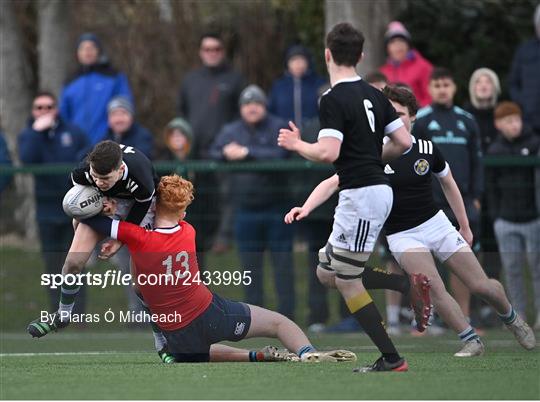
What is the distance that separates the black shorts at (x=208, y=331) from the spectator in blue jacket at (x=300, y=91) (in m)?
5.81

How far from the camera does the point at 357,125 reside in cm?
932

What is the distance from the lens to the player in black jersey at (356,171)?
9312 millimetres

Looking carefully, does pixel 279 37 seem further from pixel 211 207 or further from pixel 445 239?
pixel 445 239

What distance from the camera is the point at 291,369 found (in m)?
9.62

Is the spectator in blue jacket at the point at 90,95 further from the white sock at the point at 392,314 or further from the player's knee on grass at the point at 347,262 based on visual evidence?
the player's knee on grass at the point at 347,262

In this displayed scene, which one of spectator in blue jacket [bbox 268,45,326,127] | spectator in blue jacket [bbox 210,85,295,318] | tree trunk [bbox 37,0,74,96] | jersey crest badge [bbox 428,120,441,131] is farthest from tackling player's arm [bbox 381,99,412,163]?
tree trunk [bbox 37,0,74,96]

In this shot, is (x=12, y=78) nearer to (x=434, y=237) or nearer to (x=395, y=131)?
(x=434, y=237)

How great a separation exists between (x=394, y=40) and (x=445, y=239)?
496cm

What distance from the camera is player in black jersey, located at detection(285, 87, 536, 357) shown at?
10.8 m

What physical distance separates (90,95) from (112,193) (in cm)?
625

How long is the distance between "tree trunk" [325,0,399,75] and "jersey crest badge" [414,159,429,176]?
20.6 ft

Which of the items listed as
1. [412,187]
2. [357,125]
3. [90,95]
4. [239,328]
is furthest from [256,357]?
[90,95]

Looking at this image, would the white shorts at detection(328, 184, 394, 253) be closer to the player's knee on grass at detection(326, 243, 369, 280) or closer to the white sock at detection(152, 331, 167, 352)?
the player's knee on grass at detection(326, 243, 369, 280)

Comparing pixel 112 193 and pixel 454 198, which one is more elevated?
pixel 112 193
